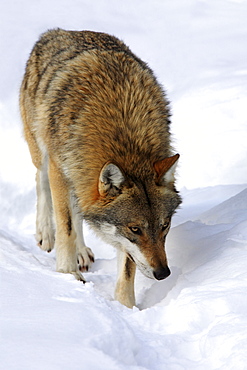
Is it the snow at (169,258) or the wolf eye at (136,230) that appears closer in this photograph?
the snow at (169,258)

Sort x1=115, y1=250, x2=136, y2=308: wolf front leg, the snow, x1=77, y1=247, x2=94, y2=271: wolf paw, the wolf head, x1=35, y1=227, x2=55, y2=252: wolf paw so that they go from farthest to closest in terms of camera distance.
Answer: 1. x1=35, y1=227, x2=55, y2=252: wolf paw
2. x1=77, y1=247, x2=94, y2=271: wolf paw
3. x1=115, y1=250, x2=136, y2=308: wolf front leg
4. the wolf head
5. the snow

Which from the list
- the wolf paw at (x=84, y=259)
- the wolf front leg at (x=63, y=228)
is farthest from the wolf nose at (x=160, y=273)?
the wolf paw at (x=84, y=259)

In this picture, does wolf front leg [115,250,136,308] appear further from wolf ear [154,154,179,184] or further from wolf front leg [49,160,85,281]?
wolf ear [154,154,179,184]

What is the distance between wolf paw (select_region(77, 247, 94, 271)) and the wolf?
637 mm

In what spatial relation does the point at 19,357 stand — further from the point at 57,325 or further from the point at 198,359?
the point at 198,359

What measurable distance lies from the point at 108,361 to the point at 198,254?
2634 mm

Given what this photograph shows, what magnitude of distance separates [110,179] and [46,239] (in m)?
2.31

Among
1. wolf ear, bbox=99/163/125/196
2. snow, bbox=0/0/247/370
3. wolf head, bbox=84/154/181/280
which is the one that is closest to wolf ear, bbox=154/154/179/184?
wolf head, bbox=84/154/181/280

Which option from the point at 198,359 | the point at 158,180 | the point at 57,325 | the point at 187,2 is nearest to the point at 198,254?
the point at 158,180

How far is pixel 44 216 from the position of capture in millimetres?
6117

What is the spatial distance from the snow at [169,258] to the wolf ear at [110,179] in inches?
27.3

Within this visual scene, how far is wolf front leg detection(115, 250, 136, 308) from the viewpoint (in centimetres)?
458

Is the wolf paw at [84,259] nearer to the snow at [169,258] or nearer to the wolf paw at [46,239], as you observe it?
Result: the snow at [169,258]

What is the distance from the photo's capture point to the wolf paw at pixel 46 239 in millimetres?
6000
